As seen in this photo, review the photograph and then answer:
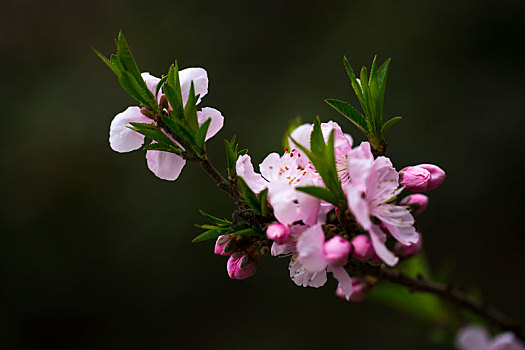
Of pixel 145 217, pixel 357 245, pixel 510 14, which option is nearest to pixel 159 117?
pixel 357 245

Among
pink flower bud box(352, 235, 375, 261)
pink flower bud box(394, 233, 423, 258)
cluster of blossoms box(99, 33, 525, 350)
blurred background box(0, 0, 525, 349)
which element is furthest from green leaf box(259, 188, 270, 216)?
blurred background box(0, 0, 525, 349)

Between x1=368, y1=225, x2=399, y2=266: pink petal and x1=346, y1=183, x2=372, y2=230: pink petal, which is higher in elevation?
x1=346, y1=183, x2=372, y2=230: pink petal

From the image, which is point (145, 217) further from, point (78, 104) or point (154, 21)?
point (154, 21)

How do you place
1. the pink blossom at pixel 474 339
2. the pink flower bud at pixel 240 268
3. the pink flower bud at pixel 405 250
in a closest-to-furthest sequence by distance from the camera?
the pink flower bud at pixel 240 268 < the pink flower bud at pixel 405 250 < the pink blossom at pixel 474 339

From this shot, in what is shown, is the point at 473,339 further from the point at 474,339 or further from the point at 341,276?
the point at 341,276

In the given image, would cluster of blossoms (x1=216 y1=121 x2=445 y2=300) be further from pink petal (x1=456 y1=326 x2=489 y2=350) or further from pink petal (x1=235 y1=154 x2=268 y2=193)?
pink petal (x1=456 y1=326 x2=489 y2=350)

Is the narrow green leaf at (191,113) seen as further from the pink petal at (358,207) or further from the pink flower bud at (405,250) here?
the pink flower bud at (405,250)

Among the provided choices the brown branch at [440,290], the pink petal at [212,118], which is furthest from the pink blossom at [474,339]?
the pink petal at [212,118]
